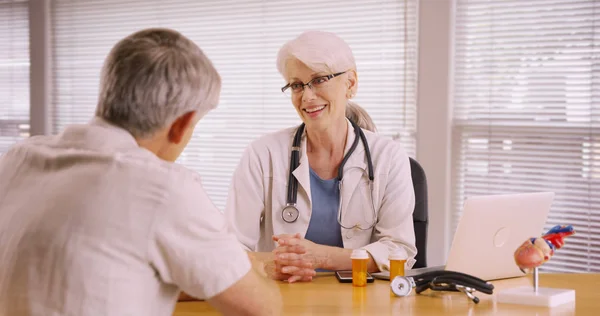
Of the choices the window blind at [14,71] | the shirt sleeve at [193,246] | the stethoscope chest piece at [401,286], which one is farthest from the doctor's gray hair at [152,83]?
the window blind at [14,71]

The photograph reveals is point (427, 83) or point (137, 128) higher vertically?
point (427, 83)

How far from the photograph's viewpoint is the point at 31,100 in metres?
5.11

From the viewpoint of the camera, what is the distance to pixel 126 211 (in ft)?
3.86

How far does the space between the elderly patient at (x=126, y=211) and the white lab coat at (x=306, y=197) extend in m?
1.17

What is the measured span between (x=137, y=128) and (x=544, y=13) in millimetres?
2895

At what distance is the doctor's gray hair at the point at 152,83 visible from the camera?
1246mm

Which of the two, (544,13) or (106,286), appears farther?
(544,13)

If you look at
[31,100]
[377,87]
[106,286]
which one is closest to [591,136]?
Result: [377,87]

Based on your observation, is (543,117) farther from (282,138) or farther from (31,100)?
(31,100)

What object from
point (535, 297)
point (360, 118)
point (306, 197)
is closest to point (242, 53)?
point (360, 118)

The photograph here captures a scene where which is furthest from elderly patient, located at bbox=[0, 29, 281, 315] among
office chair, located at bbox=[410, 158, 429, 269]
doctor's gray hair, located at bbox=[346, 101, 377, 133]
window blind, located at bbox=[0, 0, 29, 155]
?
window blind, located at bbox=[0, 0, 29, 155]

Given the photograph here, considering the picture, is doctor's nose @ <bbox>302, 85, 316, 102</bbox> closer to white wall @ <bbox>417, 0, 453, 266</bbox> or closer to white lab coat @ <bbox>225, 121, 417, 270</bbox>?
white lab coat @ <bbox>225, 121, 417, 270</bbox>

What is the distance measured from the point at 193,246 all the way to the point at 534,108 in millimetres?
2880

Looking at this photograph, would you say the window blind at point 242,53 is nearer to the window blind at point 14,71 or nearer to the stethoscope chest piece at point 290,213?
the window blind at point 14,71
